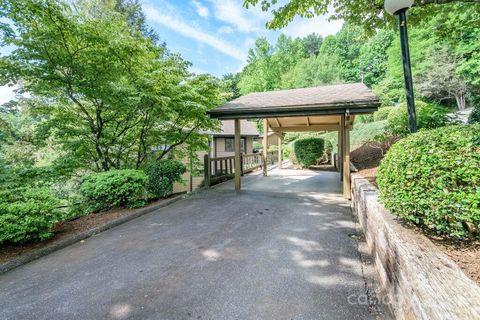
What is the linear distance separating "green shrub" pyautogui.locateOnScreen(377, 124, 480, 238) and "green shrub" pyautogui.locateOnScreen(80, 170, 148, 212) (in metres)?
5.52

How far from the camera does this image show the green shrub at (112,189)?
216 inches

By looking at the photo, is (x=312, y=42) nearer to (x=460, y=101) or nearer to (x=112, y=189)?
(x=460, y=101)

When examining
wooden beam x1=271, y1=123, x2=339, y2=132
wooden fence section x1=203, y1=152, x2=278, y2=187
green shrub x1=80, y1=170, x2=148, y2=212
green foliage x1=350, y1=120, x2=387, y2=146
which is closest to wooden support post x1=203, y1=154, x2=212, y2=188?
wooden fence section x1=203, y1=152, x2=278, y2=187

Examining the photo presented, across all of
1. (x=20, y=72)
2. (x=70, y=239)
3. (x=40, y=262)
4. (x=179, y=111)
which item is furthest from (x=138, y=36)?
(x=40, y=262)

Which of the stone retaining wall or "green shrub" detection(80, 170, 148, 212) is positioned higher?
"green shrub" detection(80, 170, 148, 212)

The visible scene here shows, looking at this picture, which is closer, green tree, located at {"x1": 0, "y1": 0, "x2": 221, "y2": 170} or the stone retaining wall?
the stone retaining wall

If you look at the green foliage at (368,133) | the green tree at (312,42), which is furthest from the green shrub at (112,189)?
the green tree at (312,42)

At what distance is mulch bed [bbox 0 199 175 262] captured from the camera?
358cm

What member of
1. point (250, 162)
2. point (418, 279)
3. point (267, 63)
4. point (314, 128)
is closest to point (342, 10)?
point (314, 128)

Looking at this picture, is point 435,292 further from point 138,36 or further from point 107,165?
point 138,36

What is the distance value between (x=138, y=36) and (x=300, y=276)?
25.5ft

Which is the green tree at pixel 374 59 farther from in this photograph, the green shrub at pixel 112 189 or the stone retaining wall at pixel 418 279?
the stone retaining wall at pixel 418 279

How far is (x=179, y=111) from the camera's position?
24.0 ft

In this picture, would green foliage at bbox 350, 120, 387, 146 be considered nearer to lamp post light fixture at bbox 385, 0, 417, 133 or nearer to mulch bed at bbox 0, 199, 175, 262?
lamp post light fixture at bbox 385, 0, 417, 133
